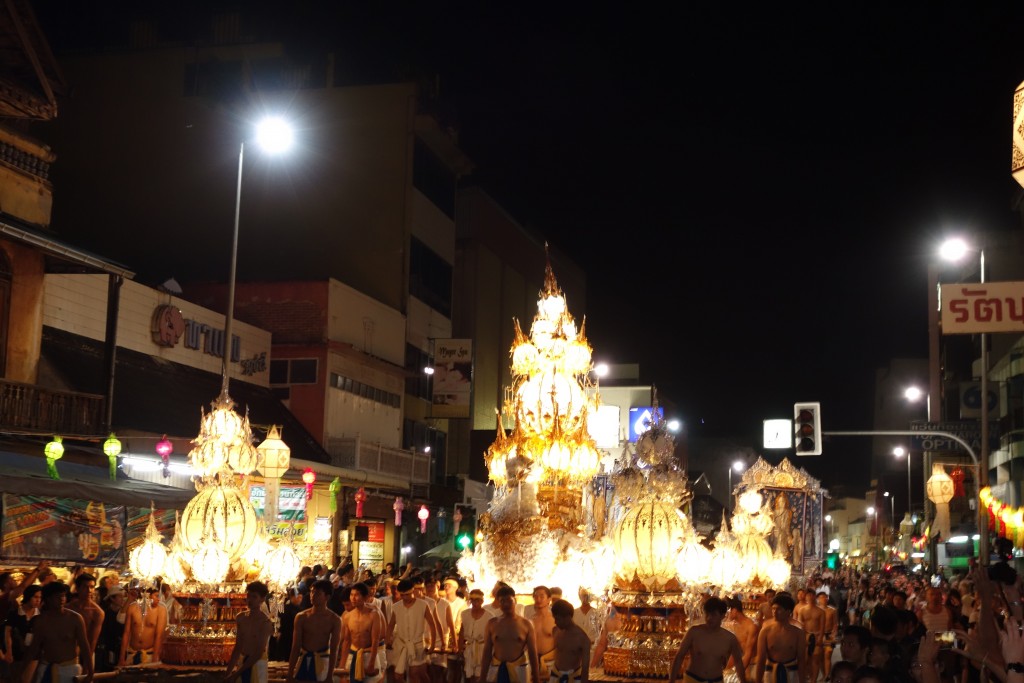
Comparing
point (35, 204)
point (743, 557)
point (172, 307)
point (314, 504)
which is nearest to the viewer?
point (743, 557)

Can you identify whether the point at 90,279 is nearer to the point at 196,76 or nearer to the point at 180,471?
the point at 180,471

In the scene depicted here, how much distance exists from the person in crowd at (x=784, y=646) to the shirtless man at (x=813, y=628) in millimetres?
6147

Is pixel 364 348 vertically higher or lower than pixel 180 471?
higher

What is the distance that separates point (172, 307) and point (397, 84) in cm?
1581

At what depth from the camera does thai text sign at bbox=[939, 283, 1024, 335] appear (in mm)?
15055

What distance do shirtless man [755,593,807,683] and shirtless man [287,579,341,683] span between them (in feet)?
15.7

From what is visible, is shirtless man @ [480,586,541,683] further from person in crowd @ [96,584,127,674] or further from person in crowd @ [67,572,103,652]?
person in crowd @ [96,584,127,674]

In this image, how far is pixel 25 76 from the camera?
75.4 feet

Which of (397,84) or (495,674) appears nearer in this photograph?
(495,674)

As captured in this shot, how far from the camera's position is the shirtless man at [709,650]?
11.9 m

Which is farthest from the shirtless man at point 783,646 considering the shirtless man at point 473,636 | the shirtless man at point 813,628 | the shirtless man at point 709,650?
the shirtless man at point 813,628

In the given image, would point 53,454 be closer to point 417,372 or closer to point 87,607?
point 87,607

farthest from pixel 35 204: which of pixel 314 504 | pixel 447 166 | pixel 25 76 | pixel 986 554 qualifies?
pixel 447 166

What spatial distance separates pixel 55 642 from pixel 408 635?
4.74m
